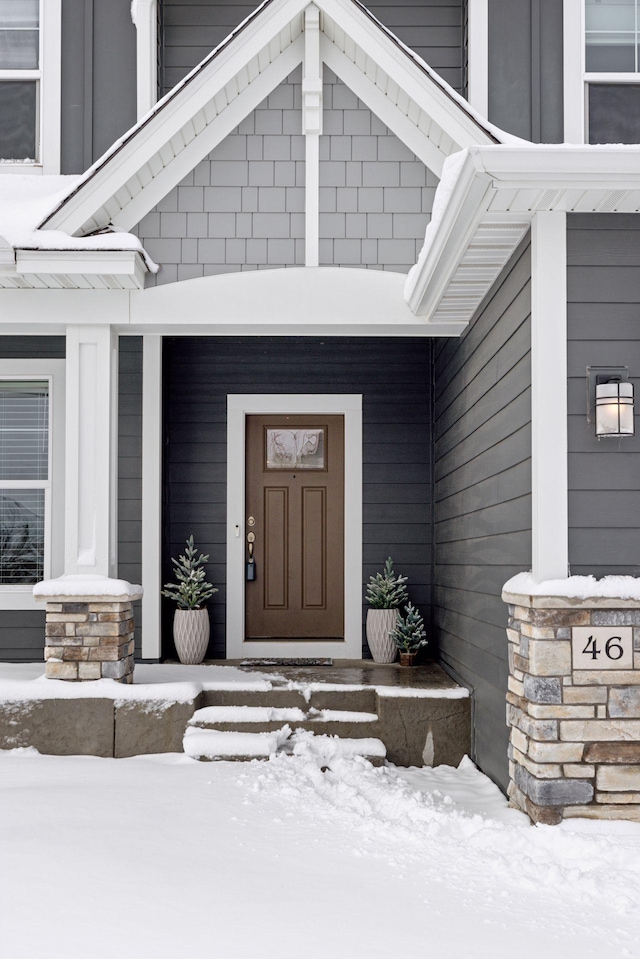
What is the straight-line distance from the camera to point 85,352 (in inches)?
193

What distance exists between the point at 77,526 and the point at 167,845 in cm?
213

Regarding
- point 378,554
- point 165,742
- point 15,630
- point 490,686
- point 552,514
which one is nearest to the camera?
point 552,514

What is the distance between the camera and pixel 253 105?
494 cm

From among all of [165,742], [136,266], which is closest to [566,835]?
[165,742]

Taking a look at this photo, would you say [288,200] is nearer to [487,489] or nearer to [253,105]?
[253,105]

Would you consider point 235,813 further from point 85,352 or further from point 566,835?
point 85,352

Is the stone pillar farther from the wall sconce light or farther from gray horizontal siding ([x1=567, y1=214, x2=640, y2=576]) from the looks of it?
the wall sconce light

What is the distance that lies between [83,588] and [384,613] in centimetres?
227

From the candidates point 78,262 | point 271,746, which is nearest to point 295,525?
point 271,746

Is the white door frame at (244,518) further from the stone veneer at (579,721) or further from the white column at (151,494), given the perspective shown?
the stone veneer at (579,721)

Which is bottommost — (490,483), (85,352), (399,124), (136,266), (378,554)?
(378,554)

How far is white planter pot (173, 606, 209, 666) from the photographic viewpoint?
6.04 metres

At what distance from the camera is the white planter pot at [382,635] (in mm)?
6117

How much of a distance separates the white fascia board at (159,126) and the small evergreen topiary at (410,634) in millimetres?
3219
